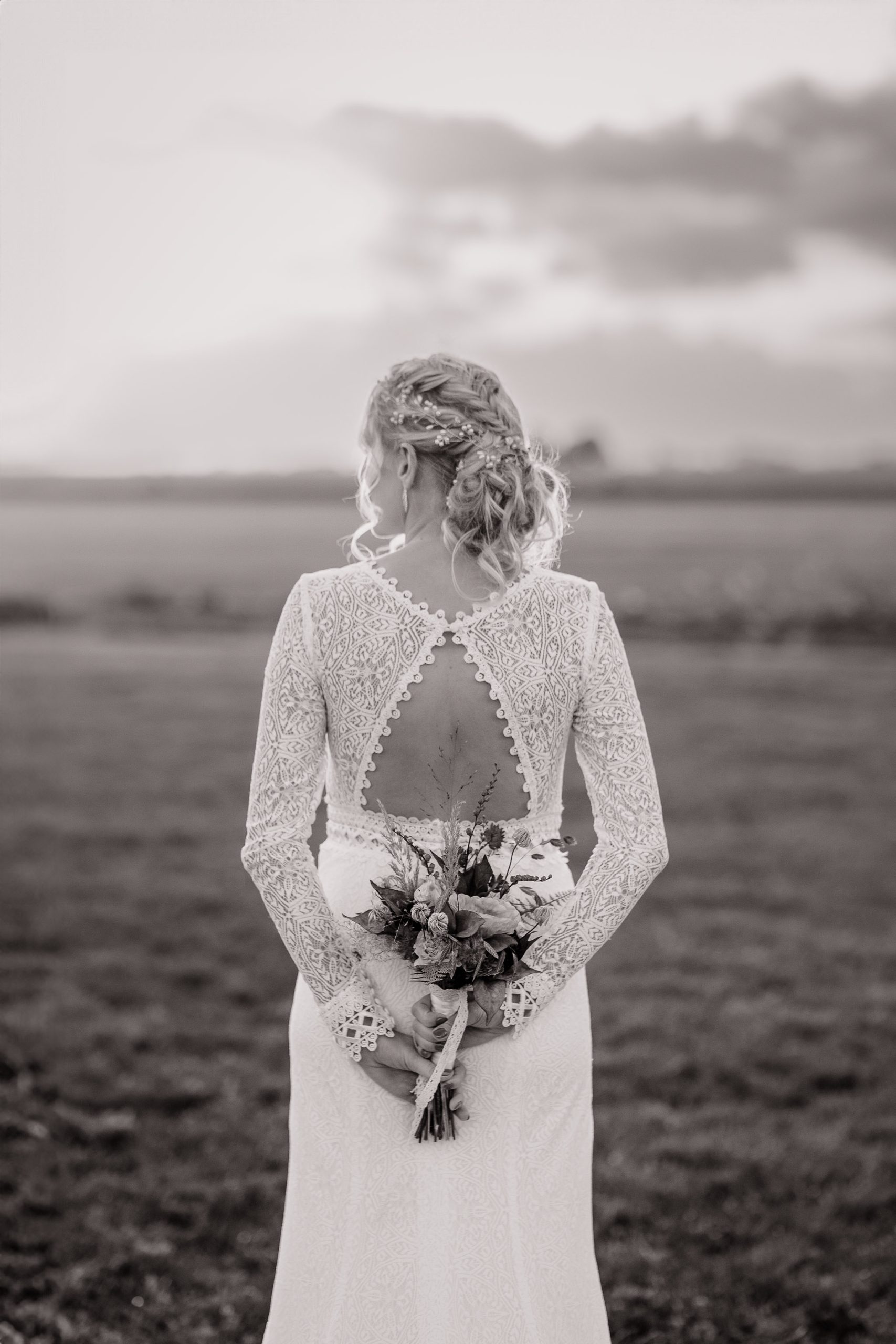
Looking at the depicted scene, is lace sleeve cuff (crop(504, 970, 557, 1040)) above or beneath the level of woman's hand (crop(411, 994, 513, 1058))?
above

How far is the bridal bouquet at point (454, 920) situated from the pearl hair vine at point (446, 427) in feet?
2.49

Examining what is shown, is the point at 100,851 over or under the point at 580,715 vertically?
over

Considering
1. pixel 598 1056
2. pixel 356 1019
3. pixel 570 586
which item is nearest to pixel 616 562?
pixel 598 1056

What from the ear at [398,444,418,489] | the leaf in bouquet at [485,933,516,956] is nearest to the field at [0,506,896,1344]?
the leaf in bouquet at [485,933,516,956]

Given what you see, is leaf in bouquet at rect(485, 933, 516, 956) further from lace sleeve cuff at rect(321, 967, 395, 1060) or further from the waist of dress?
lace sleeve cuff at rect(321, 967, 395, 1060)

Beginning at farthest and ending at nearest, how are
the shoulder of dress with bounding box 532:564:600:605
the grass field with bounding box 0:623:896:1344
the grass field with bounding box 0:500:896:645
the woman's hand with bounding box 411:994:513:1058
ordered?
the grass field with bounding box 0:500:896:645, the grass field with bounding box 0:623:896:1344, the shoulder of dress with bounding box 532:564:600:605, the woman's hand with bounding box 411:994:513:1058

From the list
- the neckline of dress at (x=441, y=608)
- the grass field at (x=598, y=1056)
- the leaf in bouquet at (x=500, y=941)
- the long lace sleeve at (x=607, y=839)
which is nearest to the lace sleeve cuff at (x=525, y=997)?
the long lace sleeve at (x=607, y=839)

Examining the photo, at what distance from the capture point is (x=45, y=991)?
7312mm

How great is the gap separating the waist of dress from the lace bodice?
0.04 feet

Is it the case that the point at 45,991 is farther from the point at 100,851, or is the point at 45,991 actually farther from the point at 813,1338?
the point at 813,1338

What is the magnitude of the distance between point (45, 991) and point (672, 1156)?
12.5 ft

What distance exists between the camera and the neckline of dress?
296 centimetres

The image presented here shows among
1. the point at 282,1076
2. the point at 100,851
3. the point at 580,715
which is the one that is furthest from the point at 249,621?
the point at 580,715

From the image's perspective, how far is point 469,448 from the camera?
2.93 m
